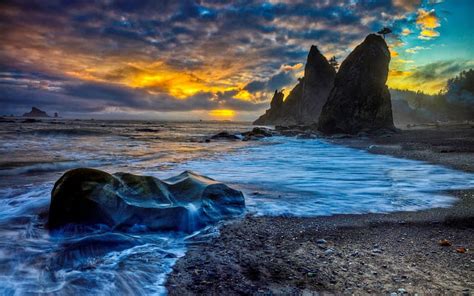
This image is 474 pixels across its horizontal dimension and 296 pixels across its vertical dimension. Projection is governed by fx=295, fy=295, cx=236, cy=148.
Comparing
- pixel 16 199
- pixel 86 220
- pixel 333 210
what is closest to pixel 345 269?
pixel 333 210

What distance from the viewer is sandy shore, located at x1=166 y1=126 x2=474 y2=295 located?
2434mm

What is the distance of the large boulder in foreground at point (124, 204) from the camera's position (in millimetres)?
3809

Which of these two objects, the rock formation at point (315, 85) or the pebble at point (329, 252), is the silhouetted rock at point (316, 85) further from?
the pebble at point (329, 252)

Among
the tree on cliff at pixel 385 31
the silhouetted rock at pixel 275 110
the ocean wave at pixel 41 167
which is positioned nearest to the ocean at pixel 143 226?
the ocean wave at pixel 41 167

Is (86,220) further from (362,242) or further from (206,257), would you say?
(362,242)

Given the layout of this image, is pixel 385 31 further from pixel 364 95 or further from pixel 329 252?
pixel 329 252

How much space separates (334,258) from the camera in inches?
118

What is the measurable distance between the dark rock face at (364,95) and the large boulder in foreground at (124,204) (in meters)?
34.1

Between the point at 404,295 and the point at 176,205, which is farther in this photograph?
the point at 176,205

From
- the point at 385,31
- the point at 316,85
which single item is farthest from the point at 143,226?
the point at 316,85

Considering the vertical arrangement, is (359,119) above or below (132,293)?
above

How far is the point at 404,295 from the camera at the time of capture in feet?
7.38

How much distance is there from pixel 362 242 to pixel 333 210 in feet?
4.92

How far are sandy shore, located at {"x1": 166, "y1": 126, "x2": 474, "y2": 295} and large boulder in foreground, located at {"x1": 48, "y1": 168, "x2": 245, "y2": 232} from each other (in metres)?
0.55
